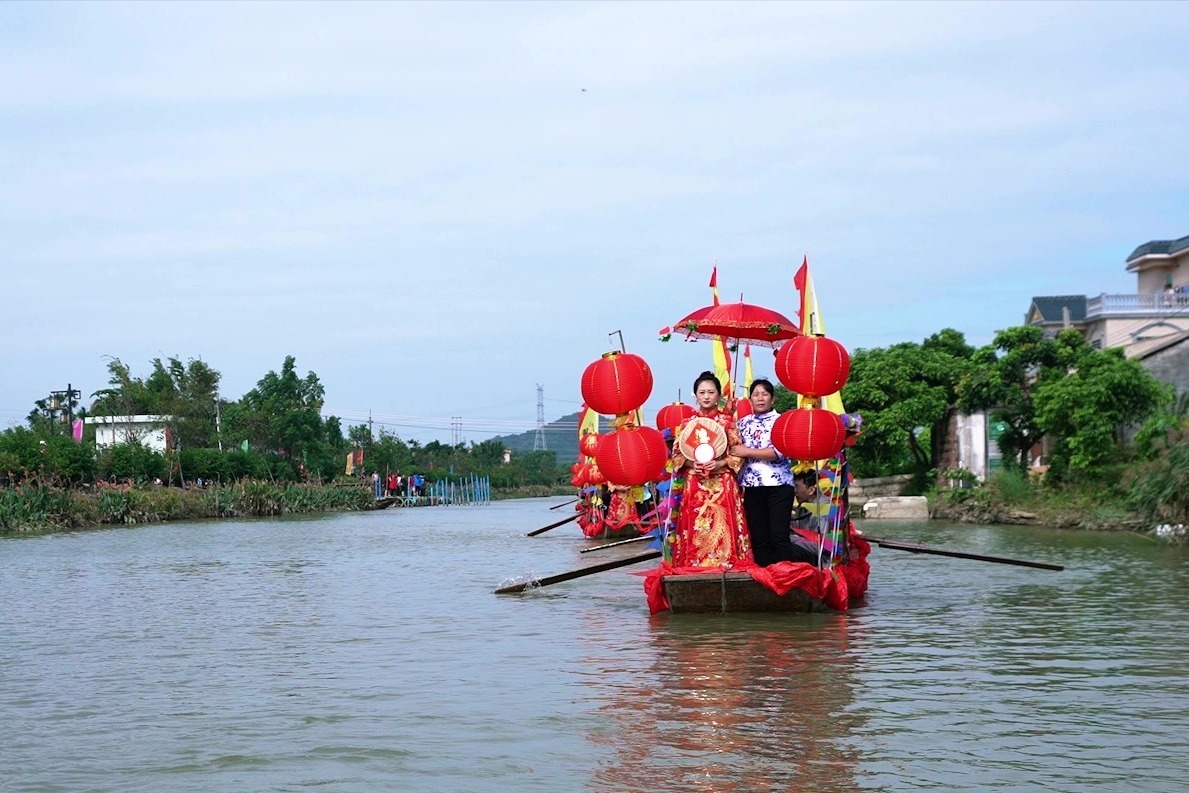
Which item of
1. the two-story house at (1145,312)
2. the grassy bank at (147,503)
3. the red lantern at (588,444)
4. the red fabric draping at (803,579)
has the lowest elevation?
the red fabric draping at (803,579)

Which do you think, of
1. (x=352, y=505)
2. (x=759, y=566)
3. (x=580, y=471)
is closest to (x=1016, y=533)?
(x=580, y=471)

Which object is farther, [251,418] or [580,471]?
[251,418]

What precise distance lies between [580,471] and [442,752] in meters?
19.8

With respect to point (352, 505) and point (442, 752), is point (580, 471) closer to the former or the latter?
point (442, 752)

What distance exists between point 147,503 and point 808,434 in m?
29.5

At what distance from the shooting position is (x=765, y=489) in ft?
35.4

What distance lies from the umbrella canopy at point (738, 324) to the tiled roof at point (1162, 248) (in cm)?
3348

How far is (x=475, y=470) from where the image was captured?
80.6m

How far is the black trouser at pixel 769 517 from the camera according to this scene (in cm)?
1079

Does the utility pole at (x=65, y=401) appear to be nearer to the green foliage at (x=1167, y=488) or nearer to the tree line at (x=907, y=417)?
the tree line at (x=907, y=417)

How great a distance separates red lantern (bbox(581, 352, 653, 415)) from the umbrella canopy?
128 cm

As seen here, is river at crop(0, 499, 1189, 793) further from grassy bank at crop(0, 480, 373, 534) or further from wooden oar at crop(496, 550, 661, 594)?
grassy bank at crop(0, 480, 373, 534)

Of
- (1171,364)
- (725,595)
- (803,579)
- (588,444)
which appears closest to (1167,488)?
(588,444)

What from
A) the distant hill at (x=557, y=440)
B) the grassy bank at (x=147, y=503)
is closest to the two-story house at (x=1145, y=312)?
the grassy bank at (x=147, y=503)
